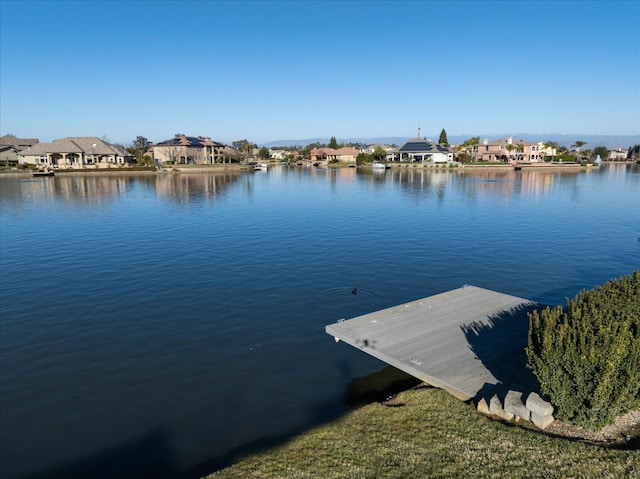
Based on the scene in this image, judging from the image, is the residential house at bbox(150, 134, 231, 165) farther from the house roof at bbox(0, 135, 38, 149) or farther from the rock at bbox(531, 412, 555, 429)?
the rock at bbox(531, 412, 555, 429)

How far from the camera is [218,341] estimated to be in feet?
47.3

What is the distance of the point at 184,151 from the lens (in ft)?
407

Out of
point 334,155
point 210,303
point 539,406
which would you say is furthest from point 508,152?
point 539,406

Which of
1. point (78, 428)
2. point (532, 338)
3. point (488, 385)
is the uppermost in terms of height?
point (532, 338)

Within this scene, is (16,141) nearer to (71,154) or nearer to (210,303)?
(71,154)

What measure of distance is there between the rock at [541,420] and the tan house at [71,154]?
114 m

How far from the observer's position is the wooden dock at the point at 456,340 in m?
9.89

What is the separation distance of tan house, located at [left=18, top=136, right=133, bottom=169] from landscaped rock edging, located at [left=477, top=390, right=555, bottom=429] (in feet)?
373

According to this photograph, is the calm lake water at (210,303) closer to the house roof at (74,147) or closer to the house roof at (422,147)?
the house roof at (74,147)

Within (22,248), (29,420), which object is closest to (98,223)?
(22,248)

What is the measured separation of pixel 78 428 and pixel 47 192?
197 feet

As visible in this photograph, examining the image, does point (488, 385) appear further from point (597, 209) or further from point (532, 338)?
point (597, 209)

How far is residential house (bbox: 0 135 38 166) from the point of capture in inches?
4176

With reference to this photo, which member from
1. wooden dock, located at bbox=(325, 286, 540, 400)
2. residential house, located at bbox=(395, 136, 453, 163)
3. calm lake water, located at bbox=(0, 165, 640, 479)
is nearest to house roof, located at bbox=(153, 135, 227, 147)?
residential house, located at bbox=(395, 136, 453, 163)
